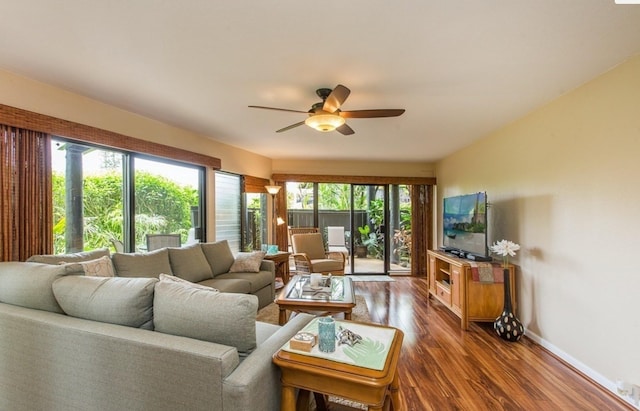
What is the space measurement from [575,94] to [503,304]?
2.19 m

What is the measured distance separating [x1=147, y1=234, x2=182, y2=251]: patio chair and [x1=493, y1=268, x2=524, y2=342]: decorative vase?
3.82m

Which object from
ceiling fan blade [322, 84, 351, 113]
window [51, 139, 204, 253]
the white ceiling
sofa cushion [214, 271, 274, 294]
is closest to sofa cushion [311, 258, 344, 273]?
sofa cushion [214, 271, 274, 294]

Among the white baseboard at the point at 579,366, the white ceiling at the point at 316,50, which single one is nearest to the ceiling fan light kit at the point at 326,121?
the white ceiling at the point at 316,50

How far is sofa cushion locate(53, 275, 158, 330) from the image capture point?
4.89 feet

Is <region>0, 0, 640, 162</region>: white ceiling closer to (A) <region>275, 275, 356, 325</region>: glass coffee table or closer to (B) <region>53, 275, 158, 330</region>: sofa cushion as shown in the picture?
(B) <region>53, 275, 158, 330</region>: sofa cushion

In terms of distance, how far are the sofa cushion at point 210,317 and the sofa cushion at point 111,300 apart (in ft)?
0.35

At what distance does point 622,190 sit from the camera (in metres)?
2.12

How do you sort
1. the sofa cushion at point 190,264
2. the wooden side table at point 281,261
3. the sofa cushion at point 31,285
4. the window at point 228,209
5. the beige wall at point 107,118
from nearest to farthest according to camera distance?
the sofa cushion at point 31,285 < the beige wall at point 107,118 < the sofa cushion at point 190,264 < the wooden side table at point 281,261 < the window at point 228,209

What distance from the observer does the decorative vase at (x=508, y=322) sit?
2.96 meters

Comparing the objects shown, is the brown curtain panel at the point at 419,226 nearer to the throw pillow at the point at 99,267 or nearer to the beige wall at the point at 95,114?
the beige wall at the point at 95,114

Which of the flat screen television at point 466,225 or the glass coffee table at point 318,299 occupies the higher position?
the flat screen television at point 466,225

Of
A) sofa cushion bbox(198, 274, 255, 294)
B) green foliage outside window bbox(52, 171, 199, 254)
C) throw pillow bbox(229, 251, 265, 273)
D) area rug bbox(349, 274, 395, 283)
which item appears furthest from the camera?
area rug bbox(349, 274, 395, 283)

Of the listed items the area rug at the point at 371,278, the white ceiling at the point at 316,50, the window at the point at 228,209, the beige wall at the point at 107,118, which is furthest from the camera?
the area rug at the point at 371,278

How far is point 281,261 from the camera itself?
4734 millimetres
